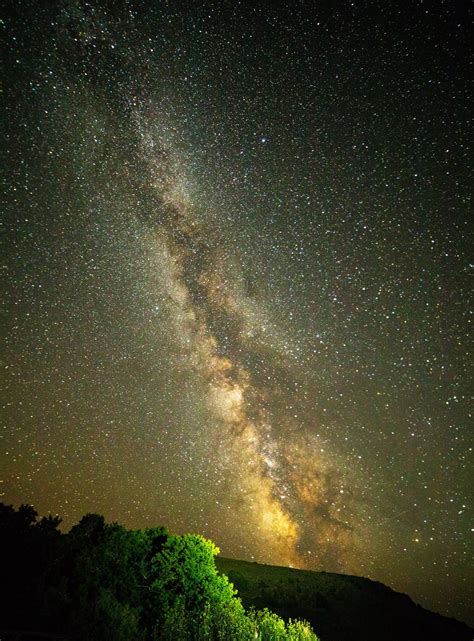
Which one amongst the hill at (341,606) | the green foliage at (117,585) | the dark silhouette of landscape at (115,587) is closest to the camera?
the dark silhouette of landscape at (115,587)

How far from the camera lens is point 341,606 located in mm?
49531

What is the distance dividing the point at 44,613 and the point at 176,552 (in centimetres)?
714

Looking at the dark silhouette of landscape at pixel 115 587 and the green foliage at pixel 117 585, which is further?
the green foliage at pixel 117 585

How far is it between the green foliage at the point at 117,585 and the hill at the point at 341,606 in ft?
89.0

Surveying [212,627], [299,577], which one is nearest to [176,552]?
[212,627]

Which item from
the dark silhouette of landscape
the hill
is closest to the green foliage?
the dark silhouette of landscape

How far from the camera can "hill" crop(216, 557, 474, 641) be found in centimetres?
4312

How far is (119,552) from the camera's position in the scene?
1955cm

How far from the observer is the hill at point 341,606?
4312cm

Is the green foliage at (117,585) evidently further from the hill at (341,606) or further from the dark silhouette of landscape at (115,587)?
the hill at (341,606)

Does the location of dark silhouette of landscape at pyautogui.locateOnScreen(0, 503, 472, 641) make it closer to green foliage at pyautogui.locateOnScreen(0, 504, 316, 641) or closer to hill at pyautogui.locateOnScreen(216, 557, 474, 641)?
green foliage at pyautogui.locateOnScreen(0, 504, 316, 641)

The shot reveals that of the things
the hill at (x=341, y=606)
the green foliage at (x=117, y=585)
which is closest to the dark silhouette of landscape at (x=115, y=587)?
the green foliage at (x=117, y=585)

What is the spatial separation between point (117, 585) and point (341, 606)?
147 ft

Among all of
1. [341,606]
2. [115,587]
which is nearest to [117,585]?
[115,587]
